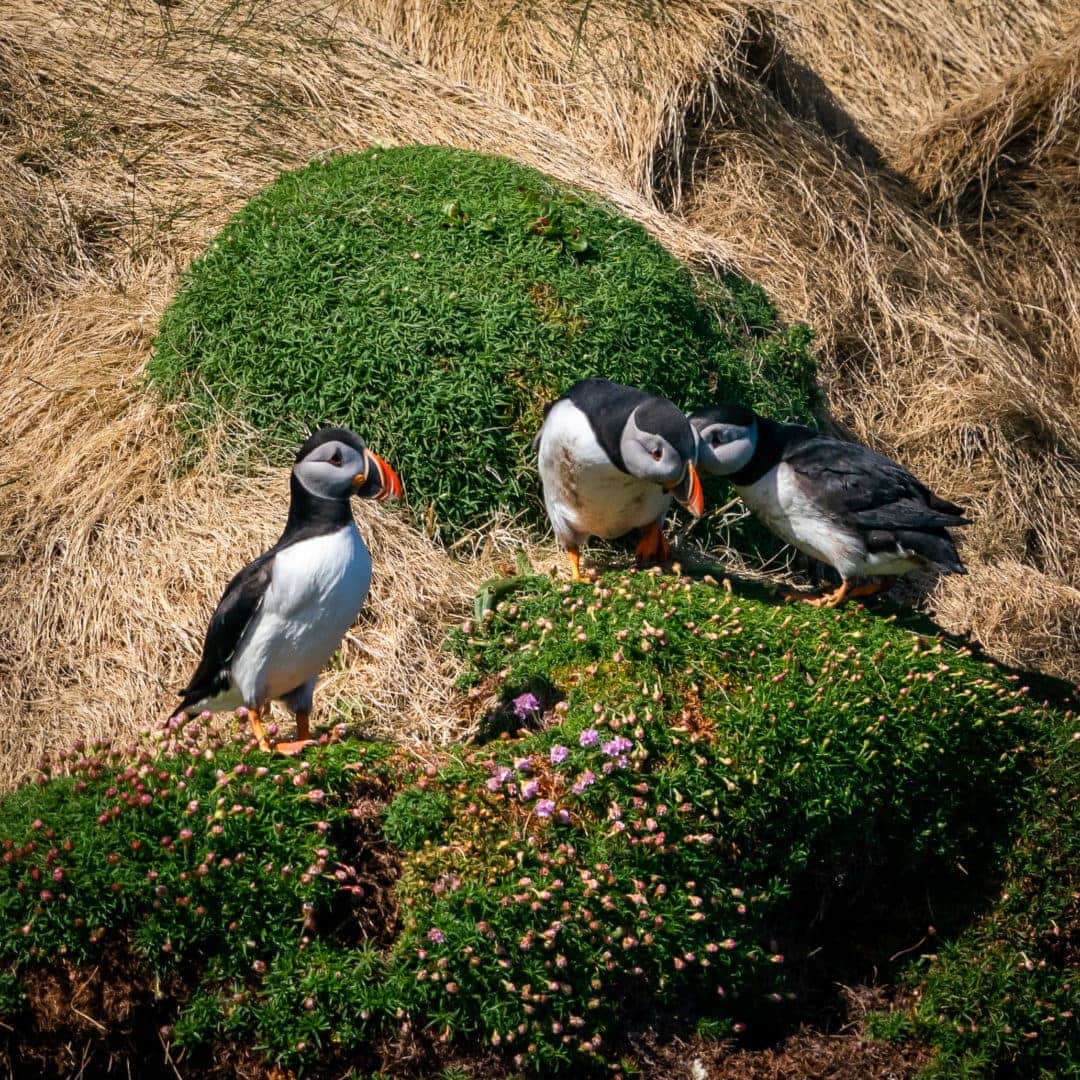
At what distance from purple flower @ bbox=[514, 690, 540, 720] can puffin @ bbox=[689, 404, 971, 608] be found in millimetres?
1509

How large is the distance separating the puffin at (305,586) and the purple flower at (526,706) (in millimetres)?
728

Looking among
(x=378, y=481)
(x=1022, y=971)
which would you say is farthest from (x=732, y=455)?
(x=1022, y=971)

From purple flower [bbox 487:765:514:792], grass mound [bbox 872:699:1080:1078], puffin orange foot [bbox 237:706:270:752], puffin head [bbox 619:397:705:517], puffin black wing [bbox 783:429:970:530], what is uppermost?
puffin head [bbox 619:397:705:517]

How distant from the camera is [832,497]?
591cm

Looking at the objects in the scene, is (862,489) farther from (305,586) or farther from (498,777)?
(305,586)

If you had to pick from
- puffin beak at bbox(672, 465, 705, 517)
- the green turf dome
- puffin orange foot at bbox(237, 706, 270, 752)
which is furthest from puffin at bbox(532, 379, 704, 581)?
puffin orange foot at bbox(237, 706, 270, 752)

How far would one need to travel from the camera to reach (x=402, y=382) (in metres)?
6.17

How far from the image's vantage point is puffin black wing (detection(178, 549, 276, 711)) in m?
4.64

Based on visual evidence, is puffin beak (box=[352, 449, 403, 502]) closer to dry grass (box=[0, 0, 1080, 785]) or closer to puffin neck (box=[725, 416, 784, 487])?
dry grass (box=[0, 0, 1080, 785])

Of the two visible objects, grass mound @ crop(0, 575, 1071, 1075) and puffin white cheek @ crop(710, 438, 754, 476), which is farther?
puffin white cheek @ crop(710, 438, 754, 476)

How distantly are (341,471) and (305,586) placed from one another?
0.44m

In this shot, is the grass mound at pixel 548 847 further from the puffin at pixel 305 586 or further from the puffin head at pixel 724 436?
the puffin head at pixel 724 436

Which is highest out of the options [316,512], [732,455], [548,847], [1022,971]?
[732,455]

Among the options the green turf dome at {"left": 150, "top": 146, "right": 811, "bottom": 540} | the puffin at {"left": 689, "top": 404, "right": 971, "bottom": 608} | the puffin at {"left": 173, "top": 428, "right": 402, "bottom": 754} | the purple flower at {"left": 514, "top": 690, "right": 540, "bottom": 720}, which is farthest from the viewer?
the green turf dome at {"left": 150, "top": 146, "right": 811, "bottom": 540}
